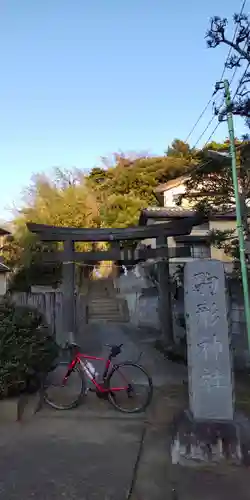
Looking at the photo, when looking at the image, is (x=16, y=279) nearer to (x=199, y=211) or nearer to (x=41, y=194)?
(x=41, y=194)

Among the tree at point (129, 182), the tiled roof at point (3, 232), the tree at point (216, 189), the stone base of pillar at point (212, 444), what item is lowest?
the stone base of pillar at point (212, 444)

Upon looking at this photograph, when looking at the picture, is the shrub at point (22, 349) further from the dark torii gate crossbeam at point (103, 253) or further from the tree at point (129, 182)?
the tree at point (129, 182)

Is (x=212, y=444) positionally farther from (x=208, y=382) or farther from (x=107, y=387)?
(x=107, y=387)

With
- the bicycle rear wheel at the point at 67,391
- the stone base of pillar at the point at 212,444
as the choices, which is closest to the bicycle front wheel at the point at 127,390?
the bicycle rear wheel at the point at 67,391

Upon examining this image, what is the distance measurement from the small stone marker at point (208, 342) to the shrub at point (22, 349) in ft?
8.60

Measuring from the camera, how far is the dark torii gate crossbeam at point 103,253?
12133 mm

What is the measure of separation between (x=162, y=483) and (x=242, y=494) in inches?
29.6

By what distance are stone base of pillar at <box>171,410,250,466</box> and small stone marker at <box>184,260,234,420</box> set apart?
17cm

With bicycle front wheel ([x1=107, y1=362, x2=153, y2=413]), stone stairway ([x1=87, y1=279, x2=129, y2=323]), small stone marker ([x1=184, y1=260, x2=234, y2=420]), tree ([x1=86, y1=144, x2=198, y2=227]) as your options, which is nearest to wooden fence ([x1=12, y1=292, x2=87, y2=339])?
bicycle front wheel ([x1=107, y1=362, x2=153, y2=413])

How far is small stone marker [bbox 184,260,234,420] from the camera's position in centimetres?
447

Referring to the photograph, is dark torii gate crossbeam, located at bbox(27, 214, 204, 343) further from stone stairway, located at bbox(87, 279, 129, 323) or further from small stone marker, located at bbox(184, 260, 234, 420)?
stone stairway, located at bbox(87, 279, 129, 323)

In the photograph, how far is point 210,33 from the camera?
6.58 meters

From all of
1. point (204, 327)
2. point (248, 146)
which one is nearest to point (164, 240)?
point (248, 146)

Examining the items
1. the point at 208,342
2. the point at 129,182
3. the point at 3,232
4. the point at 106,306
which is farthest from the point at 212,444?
the point at 129,182
